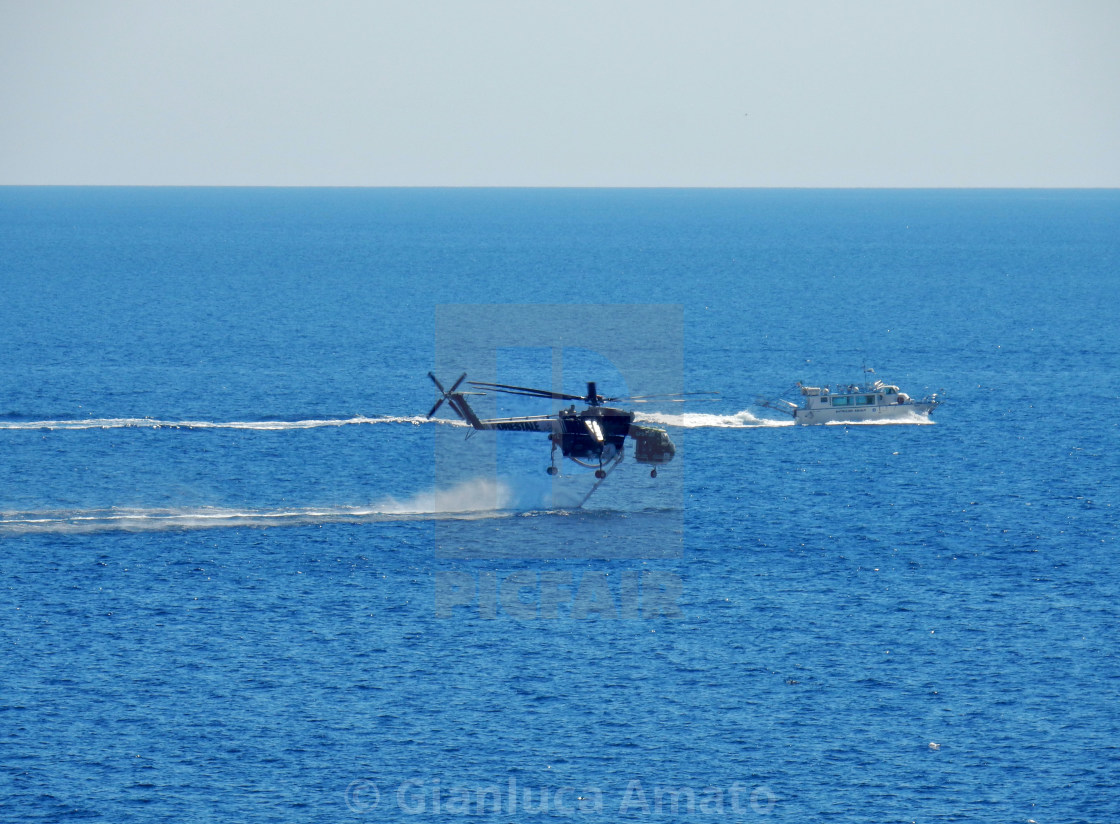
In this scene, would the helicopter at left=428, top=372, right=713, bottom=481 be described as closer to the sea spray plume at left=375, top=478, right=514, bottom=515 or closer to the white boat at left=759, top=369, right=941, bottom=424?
the sea spray plume at left=375, top=478, right=514, bottom=515

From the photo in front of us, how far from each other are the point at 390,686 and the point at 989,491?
61955 millimetres

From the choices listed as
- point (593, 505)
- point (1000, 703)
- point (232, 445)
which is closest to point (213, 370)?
point (232, 445)

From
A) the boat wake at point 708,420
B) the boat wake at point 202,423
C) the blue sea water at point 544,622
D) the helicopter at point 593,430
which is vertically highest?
the helicopter at point 593,430

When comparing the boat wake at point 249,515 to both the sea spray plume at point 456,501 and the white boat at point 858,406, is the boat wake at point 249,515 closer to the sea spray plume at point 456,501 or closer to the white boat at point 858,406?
the sea spray plume at point 456,501

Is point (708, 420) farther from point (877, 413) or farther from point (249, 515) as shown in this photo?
point (249, 515)

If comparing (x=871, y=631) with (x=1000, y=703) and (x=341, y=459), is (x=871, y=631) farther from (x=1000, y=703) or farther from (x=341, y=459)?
(x=341, y=459)

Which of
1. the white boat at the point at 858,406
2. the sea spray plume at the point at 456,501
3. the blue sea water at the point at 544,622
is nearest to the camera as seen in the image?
the blue sea water at the point at 544,622

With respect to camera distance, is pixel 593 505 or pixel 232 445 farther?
pixel 232 445

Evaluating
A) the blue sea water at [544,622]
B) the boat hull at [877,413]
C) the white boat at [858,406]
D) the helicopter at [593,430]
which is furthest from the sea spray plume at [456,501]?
the boat hull at [877,413]

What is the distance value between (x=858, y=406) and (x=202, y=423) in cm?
6859

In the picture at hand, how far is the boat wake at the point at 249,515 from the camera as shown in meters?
102

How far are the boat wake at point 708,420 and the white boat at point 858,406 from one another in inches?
104

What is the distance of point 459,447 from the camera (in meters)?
130

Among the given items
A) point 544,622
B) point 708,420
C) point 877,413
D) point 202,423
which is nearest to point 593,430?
point 544,622
